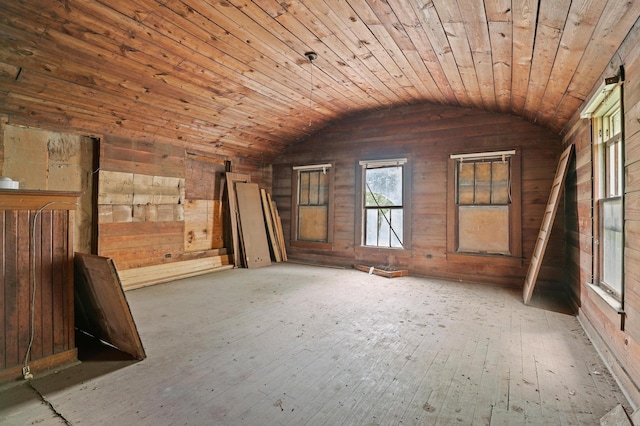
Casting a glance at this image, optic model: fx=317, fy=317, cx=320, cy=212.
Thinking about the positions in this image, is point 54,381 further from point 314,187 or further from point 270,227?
point 314,187

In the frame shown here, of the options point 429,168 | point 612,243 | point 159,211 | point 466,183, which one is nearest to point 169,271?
point 159,211

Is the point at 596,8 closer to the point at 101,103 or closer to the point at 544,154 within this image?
the point at 544,154

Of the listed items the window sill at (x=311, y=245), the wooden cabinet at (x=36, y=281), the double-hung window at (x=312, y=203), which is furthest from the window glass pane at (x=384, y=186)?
the wooden cabinet at (x=36, y=281)

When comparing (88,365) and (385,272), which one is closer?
(88,365)

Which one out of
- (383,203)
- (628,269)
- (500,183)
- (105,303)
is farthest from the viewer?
(383,203)

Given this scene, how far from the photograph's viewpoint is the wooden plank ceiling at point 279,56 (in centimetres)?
228

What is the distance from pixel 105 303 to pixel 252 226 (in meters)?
4.00

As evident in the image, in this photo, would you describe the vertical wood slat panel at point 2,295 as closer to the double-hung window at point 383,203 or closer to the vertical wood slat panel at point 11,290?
the vertical wood slat panel at point 11,290

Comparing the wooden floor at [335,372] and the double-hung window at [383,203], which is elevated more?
the double-hung window at [383,203]

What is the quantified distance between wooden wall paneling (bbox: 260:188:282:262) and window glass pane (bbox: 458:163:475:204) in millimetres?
3615

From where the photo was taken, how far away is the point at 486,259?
4852mm

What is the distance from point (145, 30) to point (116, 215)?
2.70 meters

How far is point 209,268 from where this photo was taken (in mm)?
5602

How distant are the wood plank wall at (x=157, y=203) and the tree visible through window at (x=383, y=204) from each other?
2705 millimetres
